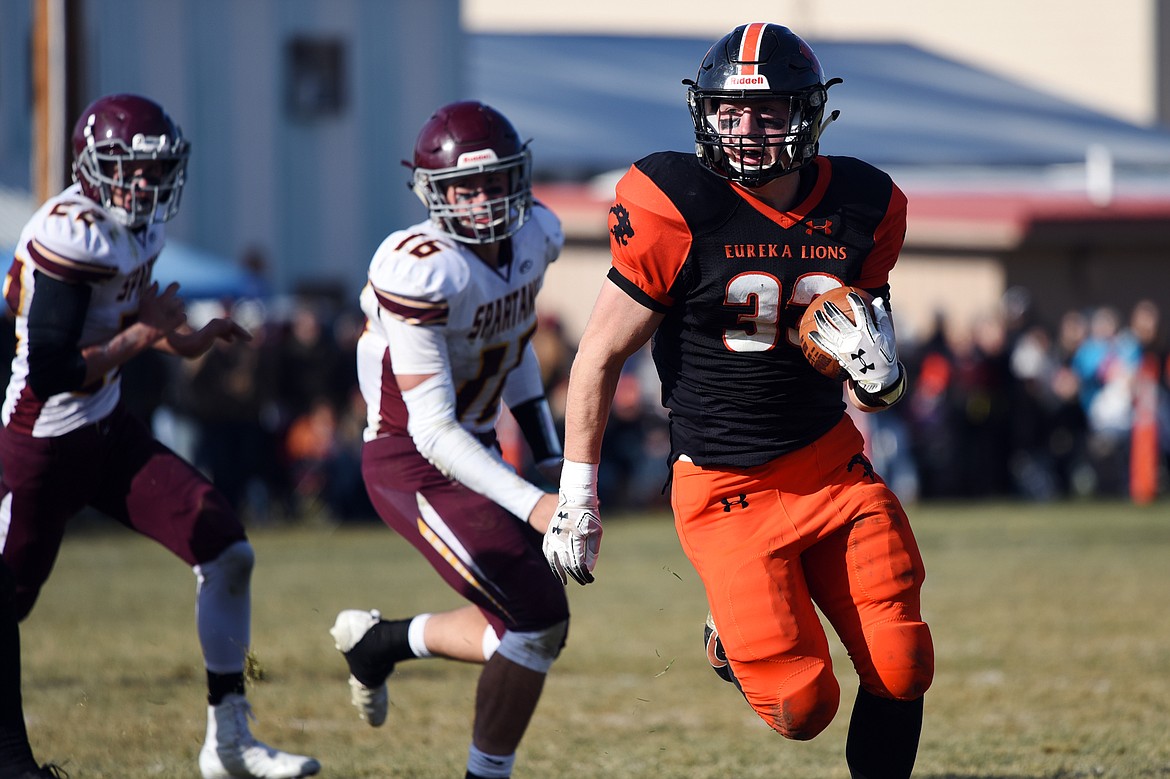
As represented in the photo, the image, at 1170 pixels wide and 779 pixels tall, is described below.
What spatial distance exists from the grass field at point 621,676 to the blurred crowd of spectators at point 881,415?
1.34m

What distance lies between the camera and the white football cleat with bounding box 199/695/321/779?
4871 mm

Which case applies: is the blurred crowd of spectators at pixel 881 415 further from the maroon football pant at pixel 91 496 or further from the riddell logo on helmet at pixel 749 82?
the riddell logo on helmet at pixel 749 82

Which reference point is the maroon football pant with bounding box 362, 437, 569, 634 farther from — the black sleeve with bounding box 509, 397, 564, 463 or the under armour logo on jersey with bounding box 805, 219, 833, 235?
the under armour logo on jersey with bounding box 805, 219, 833, 235

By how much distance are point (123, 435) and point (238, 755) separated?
1.07 metres

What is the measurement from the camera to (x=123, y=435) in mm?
5062

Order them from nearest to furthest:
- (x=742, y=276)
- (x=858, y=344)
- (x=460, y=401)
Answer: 1. (x=858, y=344)
2. (x=742, y=276)
3. (x=460, y=401)

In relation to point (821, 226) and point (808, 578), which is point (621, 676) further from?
point (821, 226)

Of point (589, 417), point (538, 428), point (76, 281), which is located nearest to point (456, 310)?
point (538, 428)

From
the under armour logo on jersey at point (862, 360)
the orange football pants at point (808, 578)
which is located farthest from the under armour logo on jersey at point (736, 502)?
the under armour logo on jersey at point (862, 360)

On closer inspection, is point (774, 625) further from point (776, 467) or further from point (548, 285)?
point (548, 285)

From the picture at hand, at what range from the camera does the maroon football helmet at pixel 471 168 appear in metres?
4.63

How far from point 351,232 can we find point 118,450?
13.0 meters

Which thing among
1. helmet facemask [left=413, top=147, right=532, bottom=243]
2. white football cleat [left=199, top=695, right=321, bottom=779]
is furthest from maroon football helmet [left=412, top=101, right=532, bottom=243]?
white football cleat [left=199, top=695, right=321, bottom=779]

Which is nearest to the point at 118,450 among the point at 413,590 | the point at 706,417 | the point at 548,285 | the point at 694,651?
the point at 706,417
